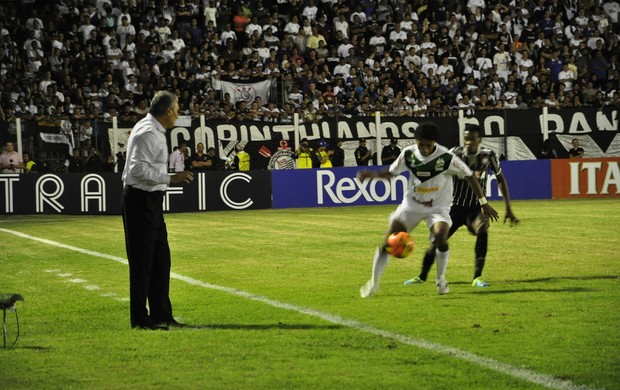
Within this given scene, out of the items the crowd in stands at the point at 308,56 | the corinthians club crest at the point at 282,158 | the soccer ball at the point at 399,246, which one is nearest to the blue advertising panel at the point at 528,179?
the crowd in stands at the point at 308,56

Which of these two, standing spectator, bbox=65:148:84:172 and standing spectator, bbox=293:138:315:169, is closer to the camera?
standing spectator, bbox=65:148:84:172

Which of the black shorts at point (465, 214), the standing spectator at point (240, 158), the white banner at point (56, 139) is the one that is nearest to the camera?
the black shorts at point (465, 214)

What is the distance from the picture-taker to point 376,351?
8.00m

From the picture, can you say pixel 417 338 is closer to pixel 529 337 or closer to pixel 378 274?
pixel 529 337

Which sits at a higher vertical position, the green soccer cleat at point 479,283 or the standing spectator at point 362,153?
the standing spectator at point 362,153

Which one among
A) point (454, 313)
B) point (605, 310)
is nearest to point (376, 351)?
point (454, 313)

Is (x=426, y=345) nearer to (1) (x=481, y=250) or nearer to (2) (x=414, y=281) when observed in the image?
(2) (x=414, y=281)

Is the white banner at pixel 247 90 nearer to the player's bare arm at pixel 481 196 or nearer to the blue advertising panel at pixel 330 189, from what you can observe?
the blue advertising panel at pixel 330 189

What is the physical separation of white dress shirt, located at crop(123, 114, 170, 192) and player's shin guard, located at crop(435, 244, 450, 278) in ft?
11.2

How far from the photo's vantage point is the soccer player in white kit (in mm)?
11156

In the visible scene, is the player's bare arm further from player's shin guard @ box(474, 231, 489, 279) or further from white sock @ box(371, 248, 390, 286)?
white sock @ box(371, 248, 390, 286)

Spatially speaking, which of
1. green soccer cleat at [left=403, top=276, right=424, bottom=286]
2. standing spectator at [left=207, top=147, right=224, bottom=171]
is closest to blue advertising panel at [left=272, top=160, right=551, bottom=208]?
standing spectator at [left=207, top=147, right=224, bottom=171]

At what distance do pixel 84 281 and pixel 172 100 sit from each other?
14.6ft

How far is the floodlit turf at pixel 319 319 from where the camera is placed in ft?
23.6
